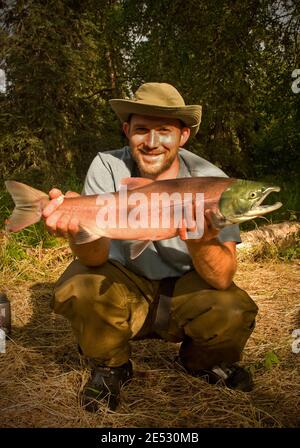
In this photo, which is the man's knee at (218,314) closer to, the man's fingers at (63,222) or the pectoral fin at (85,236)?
the pectoral fin at (85,236)

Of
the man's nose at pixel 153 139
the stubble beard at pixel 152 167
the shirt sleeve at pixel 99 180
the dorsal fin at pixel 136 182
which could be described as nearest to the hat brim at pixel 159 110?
the man's nose at pixel 153 139

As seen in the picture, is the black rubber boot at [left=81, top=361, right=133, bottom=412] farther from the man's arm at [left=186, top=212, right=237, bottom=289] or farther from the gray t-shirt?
the man's arm at [left=186, top=212, right=237, bottom=289]

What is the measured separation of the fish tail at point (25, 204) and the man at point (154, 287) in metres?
0.09

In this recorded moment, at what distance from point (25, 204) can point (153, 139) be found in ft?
2.85

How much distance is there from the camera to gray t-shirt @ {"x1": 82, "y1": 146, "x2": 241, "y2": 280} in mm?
2947

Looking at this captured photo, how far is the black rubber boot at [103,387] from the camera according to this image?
8.82 feet

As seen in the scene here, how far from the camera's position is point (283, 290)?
15.2 feet

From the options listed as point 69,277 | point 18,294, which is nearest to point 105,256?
point 69,277

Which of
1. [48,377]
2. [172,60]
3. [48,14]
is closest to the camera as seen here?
[48,377]

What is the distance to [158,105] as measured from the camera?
9.24ft

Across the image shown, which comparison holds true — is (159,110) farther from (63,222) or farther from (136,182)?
(63,222)
